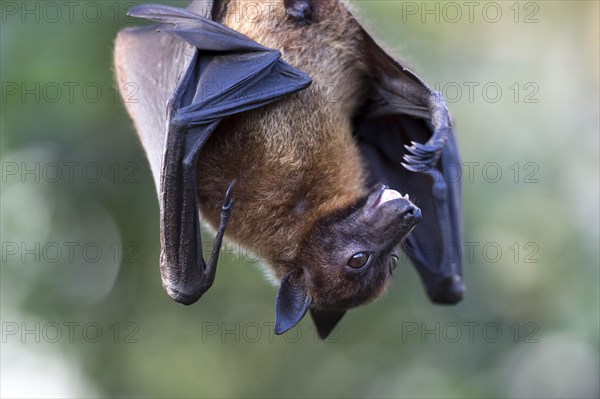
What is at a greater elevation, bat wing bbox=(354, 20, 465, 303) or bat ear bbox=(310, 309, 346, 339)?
bat wing bbox=(354, 20, 465, 303)

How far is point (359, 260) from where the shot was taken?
3.23m

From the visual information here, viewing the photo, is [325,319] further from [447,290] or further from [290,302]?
[447,290]

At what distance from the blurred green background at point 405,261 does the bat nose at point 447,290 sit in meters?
1.46

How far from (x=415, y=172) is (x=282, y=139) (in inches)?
32.7

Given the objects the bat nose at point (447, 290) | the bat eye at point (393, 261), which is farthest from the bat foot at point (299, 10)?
the bat nose at point (447, 290)

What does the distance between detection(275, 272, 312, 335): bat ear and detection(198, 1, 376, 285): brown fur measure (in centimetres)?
10

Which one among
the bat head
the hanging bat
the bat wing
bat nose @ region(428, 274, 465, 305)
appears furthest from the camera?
bat nose @ region(428, 274, 465, 305)

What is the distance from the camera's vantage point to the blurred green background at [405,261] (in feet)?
17.4

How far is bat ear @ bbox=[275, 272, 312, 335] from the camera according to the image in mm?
3176

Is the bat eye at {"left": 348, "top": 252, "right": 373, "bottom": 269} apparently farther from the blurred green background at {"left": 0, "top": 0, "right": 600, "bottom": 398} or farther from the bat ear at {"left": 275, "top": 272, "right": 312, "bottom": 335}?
the blurred green background at {"left": 0, "top": 0, "right": 600, "bottom": 398}

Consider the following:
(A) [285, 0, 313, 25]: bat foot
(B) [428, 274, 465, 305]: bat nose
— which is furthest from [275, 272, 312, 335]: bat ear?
(A) [285, 0, 313, 25]: bat foot

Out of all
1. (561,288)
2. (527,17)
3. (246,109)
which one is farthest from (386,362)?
(246,109)

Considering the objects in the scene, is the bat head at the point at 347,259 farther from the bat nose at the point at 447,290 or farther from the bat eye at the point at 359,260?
the bat nose at the point at 447,290

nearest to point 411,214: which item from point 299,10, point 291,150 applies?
point 291,150
